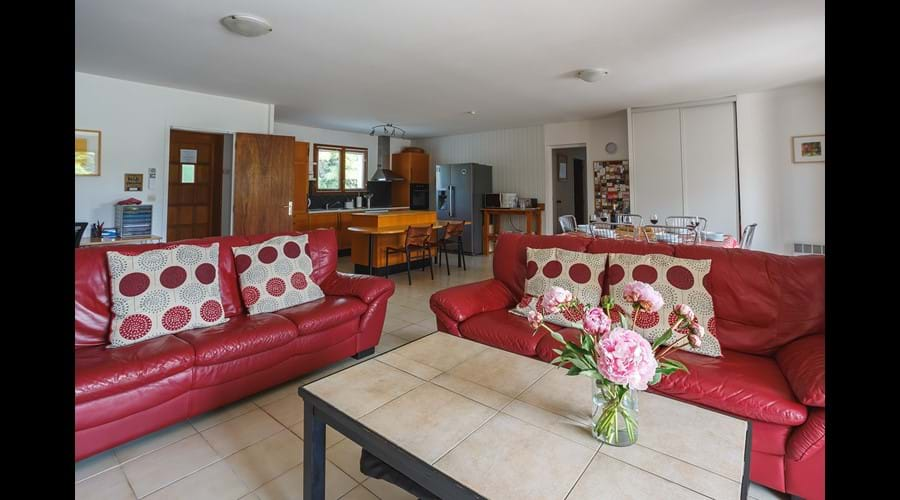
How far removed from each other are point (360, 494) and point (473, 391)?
2.20 ft

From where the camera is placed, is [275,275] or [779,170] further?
[779,170]

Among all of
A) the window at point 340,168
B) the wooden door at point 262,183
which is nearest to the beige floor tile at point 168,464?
the wooden door at point 262,183

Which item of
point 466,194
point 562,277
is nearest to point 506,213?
point 466,194

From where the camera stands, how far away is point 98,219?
446 centimetres

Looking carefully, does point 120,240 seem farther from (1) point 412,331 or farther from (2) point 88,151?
(1) point 412,331

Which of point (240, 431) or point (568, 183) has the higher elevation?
point (568, 183)

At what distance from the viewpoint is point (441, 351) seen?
1755 mm

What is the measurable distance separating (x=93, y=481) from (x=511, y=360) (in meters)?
1.76

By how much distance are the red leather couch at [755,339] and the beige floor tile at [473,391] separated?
2.26ft

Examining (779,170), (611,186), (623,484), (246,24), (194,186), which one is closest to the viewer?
(623,484)

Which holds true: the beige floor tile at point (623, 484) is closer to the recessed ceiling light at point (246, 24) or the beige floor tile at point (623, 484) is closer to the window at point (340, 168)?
the recessed ceiling light at point (246, 24)

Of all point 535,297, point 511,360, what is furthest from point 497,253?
point 511,360

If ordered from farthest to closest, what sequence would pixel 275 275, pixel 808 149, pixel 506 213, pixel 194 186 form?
pixel 506 213
pixel 194 186
pixel 808 149
pixel 275 275

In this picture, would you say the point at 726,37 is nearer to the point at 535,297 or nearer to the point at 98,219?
the point at 535,297
